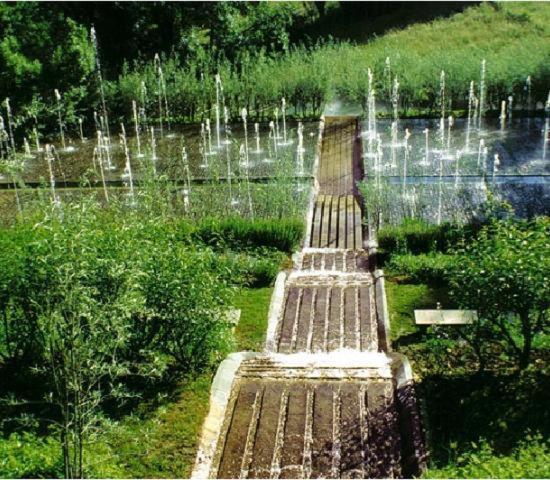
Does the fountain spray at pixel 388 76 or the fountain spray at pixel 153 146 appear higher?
the fountain spray at pixel 388 76

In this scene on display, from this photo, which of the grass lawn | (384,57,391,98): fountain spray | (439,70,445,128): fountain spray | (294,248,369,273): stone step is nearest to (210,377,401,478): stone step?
the grass lawn

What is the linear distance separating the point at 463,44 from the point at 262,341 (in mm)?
17594

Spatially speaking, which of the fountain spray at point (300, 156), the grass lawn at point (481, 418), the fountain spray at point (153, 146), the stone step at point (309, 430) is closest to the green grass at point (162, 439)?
the stone step at point (309, 430)

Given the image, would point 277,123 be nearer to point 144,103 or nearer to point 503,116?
point 144,103

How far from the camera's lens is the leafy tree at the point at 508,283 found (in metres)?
6.26

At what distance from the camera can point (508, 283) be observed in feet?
20.7

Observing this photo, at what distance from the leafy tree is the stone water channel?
0.94 meters

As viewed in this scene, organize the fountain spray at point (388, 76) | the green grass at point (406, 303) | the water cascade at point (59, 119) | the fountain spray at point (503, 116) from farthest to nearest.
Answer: the fountain spray at point (388, 76) < the water cascade at point (59, 119) < the fountain spray at point (503, 116) < the green grass at point (406, 303)

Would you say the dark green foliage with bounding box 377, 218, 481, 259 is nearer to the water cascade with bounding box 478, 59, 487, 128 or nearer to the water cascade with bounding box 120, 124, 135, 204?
the water cascade with bounding box 120, 124, 135, 204

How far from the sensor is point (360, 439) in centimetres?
599

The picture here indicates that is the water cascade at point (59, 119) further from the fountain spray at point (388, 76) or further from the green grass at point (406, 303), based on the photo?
the green grass at point (406, 303)

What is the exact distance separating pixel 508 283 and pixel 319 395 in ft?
6.28

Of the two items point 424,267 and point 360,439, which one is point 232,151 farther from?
point 360,439

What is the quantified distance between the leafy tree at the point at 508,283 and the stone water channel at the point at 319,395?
94 centimetres
